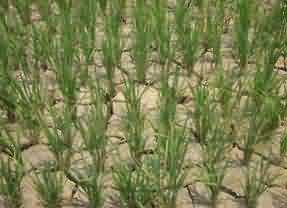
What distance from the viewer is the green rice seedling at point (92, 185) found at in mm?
1445

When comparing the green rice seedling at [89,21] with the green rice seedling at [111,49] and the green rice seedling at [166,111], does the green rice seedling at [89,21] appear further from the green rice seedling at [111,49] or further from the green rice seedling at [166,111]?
the green rice seedling at [166,111]

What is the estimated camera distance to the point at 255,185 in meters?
1.48

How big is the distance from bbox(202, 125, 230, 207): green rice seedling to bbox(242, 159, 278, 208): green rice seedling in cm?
9

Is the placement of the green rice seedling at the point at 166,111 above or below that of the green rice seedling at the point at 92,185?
above

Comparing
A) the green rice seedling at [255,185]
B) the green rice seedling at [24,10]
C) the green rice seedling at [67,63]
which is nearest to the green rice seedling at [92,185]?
the green rice seedling at [67,63]

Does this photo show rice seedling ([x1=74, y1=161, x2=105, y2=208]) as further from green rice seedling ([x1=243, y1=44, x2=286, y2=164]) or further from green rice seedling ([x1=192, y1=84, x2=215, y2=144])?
green rice seedling ([x1=243, y1=44, x2=286, y2=164])

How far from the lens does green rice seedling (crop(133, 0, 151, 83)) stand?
1.91 metres

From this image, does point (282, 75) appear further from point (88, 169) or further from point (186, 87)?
point (88, 169)

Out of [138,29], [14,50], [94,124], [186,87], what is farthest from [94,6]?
[94,124]

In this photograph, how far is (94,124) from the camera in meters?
1.57

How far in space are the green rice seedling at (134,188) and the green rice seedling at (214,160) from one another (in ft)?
0.64

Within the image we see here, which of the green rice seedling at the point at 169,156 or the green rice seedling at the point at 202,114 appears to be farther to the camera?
the green rice seedling at the point at 202,114

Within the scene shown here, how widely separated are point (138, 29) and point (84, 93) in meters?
0.36

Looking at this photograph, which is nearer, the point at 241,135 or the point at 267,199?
the point at 267,199
